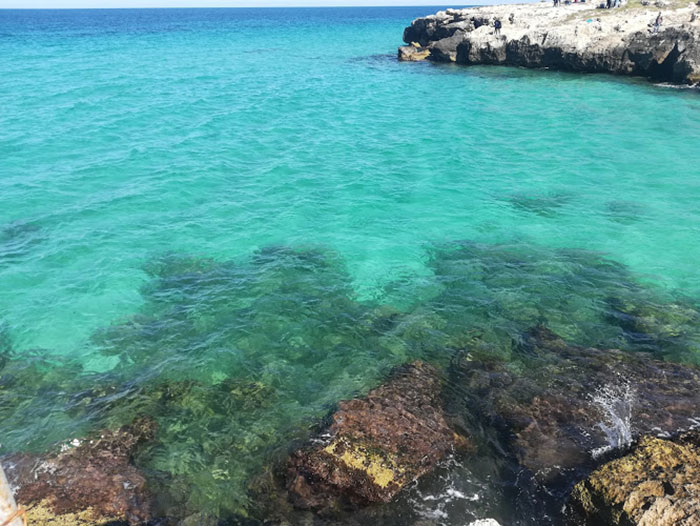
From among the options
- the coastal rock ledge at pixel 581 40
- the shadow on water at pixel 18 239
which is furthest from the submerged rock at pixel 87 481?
the coastal rock ledge at pixel 581 40

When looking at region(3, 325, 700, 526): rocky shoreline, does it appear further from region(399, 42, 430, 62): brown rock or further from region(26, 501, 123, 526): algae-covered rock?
region(399, 42, 430, 62): brown rock

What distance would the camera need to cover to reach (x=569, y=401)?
35.6 ft

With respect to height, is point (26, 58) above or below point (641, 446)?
above

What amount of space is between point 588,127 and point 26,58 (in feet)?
202

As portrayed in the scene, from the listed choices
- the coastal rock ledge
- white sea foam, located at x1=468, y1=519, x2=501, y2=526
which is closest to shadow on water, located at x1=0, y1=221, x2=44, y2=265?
white sea foam, located at x1=468, y1=519, x2=501, y2=526

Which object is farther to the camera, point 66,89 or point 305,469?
point 66,89

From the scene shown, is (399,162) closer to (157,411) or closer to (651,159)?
(651,159)

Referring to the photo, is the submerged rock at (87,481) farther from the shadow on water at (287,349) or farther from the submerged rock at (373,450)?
the submerged rock at (373,450)

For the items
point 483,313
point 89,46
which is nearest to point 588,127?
point 483,313

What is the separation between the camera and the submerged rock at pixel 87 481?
8.62 metres

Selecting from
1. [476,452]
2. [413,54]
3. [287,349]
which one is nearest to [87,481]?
[287,349]

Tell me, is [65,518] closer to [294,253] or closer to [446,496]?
[446,496]

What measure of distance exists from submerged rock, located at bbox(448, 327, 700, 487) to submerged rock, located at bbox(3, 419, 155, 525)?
6.68 metres

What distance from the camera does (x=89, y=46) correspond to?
71875 millimetres
